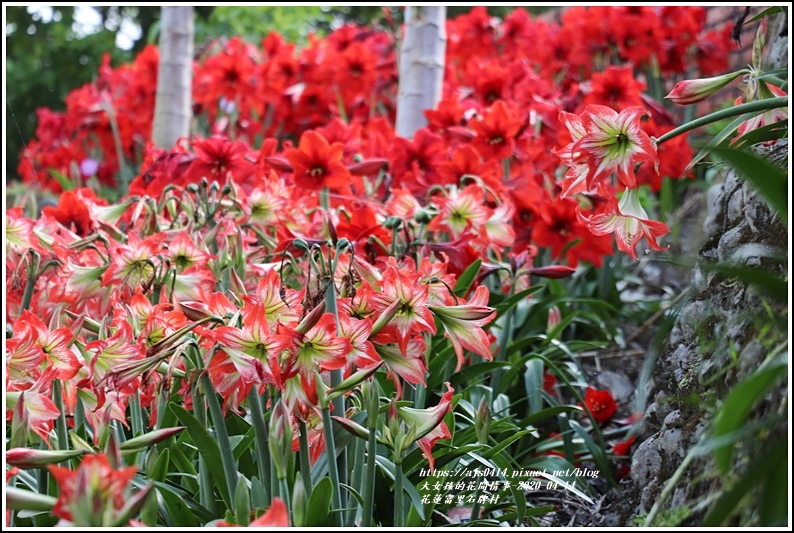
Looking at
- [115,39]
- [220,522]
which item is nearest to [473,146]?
[220,522]

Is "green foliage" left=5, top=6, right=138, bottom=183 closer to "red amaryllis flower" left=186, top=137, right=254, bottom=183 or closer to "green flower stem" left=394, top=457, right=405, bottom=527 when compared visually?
"red amaryllis flower" left=186, top=137, right=254, bottom=183

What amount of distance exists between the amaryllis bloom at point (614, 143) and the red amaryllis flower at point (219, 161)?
1666 mm

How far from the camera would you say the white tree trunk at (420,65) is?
147 inches

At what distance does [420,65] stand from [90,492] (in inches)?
118

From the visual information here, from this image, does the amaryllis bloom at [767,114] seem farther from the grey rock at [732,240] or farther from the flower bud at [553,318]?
the flower bud at [553,318]

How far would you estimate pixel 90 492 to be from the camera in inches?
42.5

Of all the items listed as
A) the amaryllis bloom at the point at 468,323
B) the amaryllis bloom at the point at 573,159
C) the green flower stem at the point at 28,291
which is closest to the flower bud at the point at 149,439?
the amaryllis bloom at the point at 468,323

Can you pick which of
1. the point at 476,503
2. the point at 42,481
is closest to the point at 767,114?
the point at 476,503

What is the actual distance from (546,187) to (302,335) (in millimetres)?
2268

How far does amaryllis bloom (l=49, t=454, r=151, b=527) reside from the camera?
1.08 m

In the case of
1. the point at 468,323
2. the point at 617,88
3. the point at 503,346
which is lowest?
the point at 503,346

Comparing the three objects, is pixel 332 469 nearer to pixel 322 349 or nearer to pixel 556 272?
pixel 322 349

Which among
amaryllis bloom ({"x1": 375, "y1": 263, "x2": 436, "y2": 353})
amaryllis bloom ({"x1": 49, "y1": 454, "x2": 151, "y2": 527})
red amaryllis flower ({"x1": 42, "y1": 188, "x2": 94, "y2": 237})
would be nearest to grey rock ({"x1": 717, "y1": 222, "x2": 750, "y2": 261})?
amaryllis bloom ({"x1": 375, "y1": 263, "x2": 436, "y2": 353})

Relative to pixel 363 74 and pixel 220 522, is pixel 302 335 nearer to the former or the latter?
pixel 220 522
